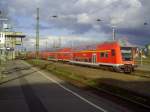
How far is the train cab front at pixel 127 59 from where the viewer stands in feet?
143

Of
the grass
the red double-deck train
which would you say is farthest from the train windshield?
the grass

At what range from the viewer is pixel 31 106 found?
53.1 feet

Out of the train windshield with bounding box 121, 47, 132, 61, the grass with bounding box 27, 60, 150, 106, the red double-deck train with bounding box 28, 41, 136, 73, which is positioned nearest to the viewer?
the grass with bounding box 27, 60, 150, 106

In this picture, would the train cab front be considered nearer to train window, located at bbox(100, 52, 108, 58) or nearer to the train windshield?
the train windshield

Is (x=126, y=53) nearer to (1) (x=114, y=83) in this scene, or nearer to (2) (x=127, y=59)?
(2) (x=127, y=59)

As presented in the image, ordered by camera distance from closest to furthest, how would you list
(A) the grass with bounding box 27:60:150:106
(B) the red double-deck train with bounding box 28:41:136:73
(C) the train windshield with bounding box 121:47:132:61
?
(A) the grass with bounding box 27:60:150:106 < (B) the red double-deck train with bounding box 28:41:136:73 < (C) the train windshield with bounding box 121:47:132:61

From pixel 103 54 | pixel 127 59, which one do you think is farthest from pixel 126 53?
pixel 103 54

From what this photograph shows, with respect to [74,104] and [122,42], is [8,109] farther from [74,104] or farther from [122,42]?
[122,42]

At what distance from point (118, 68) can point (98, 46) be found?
758 cm

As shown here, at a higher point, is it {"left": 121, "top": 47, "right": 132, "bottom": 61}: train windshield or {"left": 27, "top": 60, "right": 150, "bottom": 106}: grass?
{"left": 121, "top": 47, "right": 132, "bottom": 61}: train windshield

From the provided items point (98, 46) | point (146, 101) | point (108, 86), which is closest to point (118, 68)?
point (98, 46)

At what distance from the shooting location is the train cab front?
43.7 meters

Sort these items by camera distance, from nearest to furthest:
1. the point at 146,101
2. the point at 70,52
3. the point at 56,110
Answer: the point at 56,110
the point at 146,101
the point at 70,52

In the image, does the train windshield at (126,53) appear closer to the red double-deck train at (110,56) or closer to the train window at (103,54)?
the red double-deck train at (110,56)
